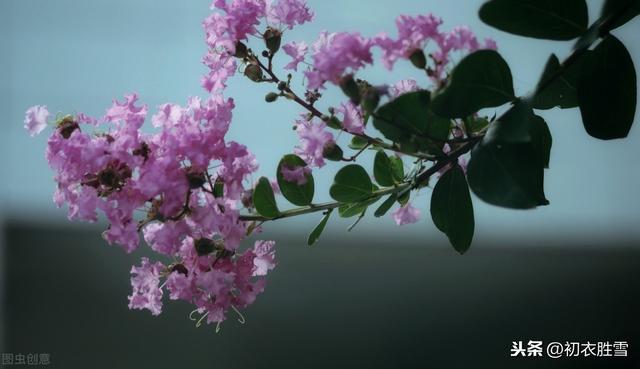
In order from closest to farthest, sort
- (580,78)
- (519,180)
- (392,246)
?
1. (519,180)
2. (580,78)
3. (392,246)

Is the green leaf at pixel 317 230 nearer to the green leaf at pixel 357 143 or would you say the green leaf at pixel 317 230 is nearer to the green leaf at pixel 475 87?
the green leaf at pixel 357 143

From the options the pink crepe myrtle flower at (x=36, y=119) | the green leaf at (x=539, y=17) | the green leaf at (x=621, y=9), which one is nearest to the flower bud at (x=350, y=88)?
the green leaf at (x=539, y=17)

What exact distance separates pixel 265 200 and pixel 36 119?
10.2 inches

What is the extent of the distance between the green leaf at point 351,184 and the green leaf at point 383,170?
0.02 metres

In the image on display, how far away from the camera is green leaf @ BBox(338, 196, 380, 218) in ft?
2.35

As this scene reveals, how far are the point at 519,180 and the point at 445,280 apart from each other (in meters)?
2.64

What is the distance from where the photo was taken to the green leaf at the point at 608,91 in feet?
2.04

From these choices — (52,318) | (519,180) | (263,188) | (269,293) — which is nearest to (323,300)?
(269,293)

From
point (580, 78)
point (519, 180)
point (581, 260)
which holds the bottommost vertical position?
point (519, 180)

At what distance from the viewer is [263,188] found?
69 cm

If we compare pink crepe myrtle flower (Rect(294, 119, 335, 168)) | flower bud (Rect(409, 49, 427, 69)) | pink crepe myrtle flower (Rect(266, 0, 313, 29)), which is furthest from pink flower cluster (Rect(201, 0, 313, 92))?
flower bud (Rect(409, 49, 427, 69))

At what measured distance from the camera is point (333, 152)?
0.68 meters

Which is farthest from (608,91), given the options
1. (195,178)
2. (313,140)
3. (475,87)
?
(195,178)

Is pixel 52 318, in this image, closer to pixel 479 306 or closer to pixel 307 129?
pixel 479 306
